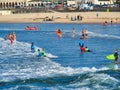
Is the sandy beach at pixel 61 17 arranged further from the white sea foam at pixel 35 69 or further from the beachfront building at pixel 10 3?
the white sea foam at pixel 35 69

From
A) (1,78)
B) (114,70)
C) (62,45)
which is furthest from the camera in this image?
(62,45)

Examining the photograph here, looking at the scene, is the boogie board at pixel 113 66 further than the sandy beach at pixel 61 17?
No

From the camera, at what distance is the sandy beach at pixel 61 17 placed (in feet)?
377

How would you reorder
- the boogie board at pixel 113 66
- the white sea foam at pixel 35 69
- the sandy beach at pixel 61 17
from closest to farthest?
the white sea foam at pixel 35 69
the boogie board at pixel 113 66
the sandy beach at pixel 61 17

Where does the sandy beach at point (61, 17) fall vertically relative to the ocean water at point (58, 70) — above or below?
below

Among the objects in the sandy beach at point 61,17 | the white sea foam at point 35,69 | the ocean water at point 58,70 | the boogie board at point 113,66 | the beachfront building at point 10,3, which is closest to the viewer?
the ocean water at point 58,70

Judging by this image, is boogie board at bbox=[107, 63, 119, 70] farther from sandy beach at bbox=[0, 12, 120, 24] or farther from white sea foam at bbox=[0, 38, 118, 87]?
sandy beach at bbox=[0, 12, 120, 24]

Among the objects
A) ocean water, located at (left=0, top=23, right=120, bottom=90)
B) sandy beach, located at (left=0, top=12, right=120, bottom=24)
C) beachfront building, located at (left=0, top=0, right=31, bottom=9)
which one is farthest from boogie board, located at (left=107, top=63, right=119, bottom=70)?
beachfront building, located at (left=0, top=0, right=31, bottom=9)

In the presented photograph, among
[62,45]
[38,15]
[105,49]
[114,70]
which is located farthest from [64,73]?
[38,15]

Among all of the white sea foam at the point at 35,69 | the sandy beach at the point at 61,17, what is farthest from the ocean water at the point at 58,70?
the sandy beach at the point at 61,17

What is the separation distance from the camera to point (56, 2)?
15538 cm

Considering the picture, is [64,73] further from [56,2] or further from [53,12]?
[56,2]

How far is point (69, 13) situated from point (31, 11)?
940 cm

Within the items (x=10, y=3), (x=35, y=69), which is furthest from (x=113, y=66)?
(x=10, y=3)
